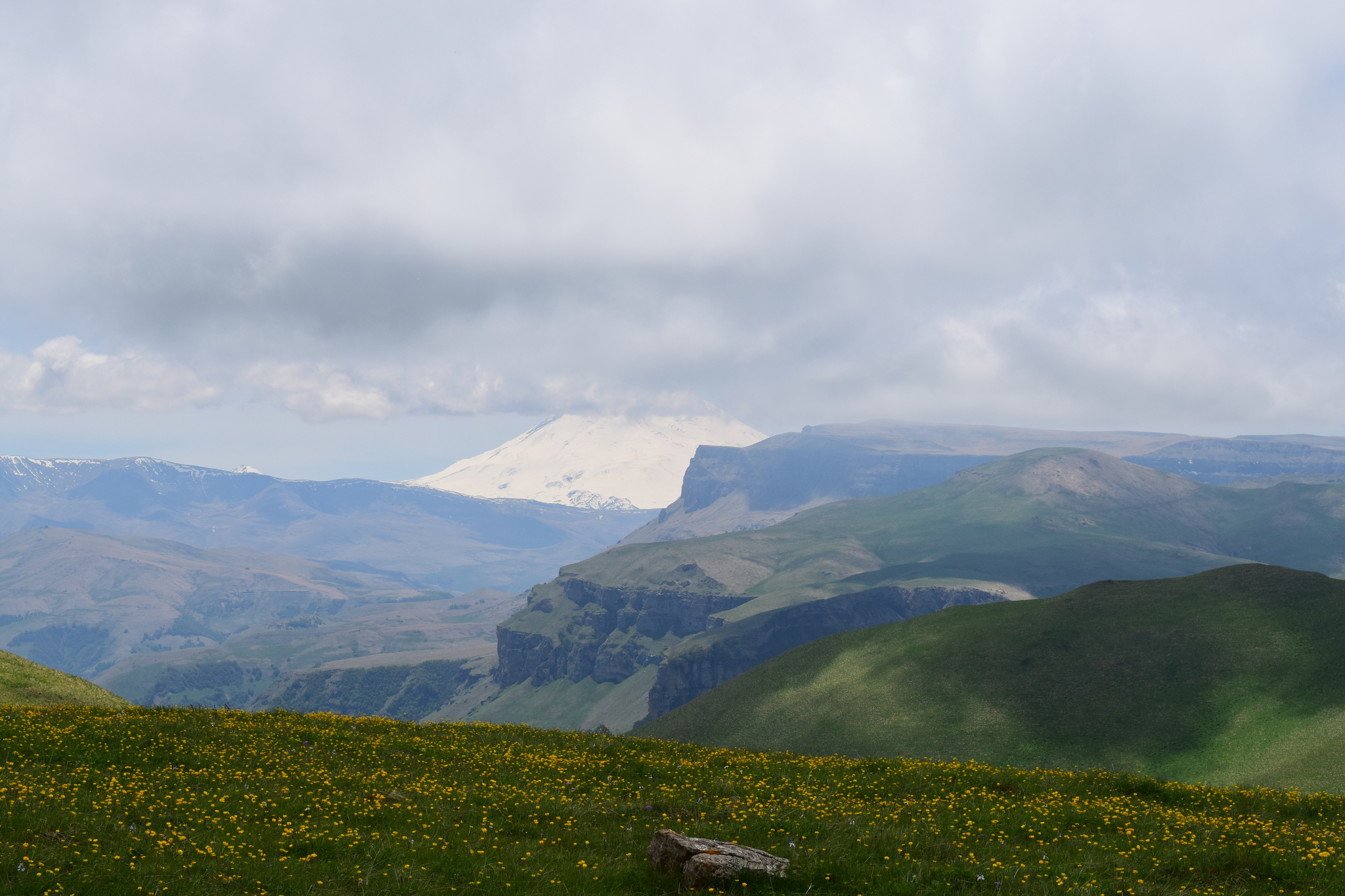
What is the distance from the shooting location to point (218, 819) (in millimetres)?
20422

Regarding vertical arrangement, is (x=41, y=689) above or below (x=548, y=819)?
below

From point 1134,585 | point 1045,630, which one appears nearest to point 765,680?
point 1045,630

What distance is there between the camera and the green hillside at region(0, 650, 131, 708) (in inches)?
1800

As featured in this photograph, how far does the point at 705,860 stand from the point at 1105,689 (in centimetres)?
14448

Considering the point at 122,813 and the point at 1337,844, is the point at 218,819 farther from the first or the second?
the point at 1337,844

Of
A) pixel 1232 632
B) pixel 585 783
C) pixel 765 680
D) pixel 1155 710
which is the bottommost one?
pixel 765 680

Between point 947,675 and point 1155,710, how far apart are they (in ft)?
137

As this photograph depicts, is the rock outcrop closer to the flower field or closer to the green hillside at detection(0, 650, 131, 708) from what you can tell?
the flower field

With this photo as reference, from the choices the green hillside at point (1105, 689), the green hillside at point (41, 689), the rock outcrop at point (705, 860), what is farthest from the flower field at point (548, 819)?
the green hillside at point (1105, 689)

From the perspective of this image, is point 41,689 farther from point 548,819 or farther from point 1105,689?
point 1105,689

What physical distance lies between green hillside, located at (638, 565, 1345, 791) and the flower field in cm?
8244

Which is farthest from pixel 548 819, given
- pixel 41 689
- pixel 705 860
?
pixel 41 689

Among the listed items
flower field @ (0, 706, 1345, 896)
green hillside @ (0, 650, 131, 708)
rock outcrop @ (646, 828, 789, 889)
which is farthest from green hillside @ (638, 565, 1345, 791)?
green hillside @ (0, 650, 131, 708)

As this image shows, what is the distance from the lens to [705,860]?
17750mm
